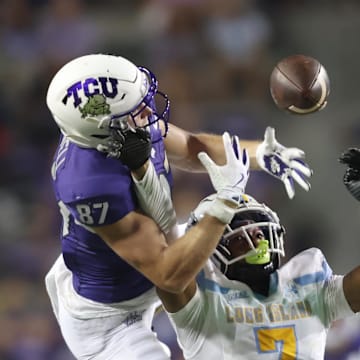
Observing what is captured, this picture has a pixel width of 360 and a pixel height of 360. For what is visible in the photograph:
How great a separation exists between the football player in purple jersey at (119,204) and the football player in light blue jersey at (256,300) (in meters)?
0.12

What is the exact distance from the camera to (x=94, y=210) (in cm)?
275

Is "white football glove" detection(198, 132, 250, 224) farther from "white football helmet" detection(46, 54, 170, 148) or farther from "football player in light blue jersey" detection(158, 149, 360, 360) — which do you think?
"white football helmet" detection(46, 54, 170, 148)

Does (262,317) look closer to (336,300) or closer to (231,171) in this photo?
(336,300)

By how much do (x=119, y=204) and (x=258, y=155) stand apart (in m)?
0.73

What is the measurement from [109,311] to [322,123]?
2.87 metres

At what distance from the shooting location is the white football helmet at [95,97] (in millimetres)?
2754

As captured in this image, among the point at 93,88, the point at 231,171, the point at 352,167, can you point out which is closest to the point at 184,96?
the point at 352,167

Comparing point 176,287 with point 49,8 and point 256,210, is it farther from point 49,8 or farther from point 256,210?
point 49,8

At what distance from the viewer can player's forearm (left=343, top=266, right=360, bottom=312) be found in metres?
2.81

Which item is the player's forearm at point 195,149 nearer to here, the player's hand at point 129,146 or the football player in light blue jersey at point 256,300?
the football player in light blue jersey at point 256,300

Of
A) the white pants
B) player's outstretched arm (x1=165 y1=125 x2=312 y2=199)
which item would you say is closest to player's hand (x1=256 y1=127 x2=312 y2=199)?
player's outstretched arm (x1=165 y1=125 x2=312 y2=199)

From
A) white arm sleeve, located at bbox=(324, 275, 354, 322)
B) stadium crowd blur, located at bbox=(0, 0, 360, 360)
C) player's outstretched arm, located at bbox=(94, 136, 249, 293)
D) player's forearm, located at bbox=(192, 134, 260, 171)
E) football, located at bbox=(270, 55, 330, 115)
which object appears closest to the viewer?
player's outstretched arm, located at bbox=(94, 136, 249, 293)

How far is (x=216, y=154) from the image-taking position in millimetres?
3436

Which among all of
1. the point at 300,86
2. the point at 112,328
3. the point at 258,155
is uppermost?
the point at 300,86
